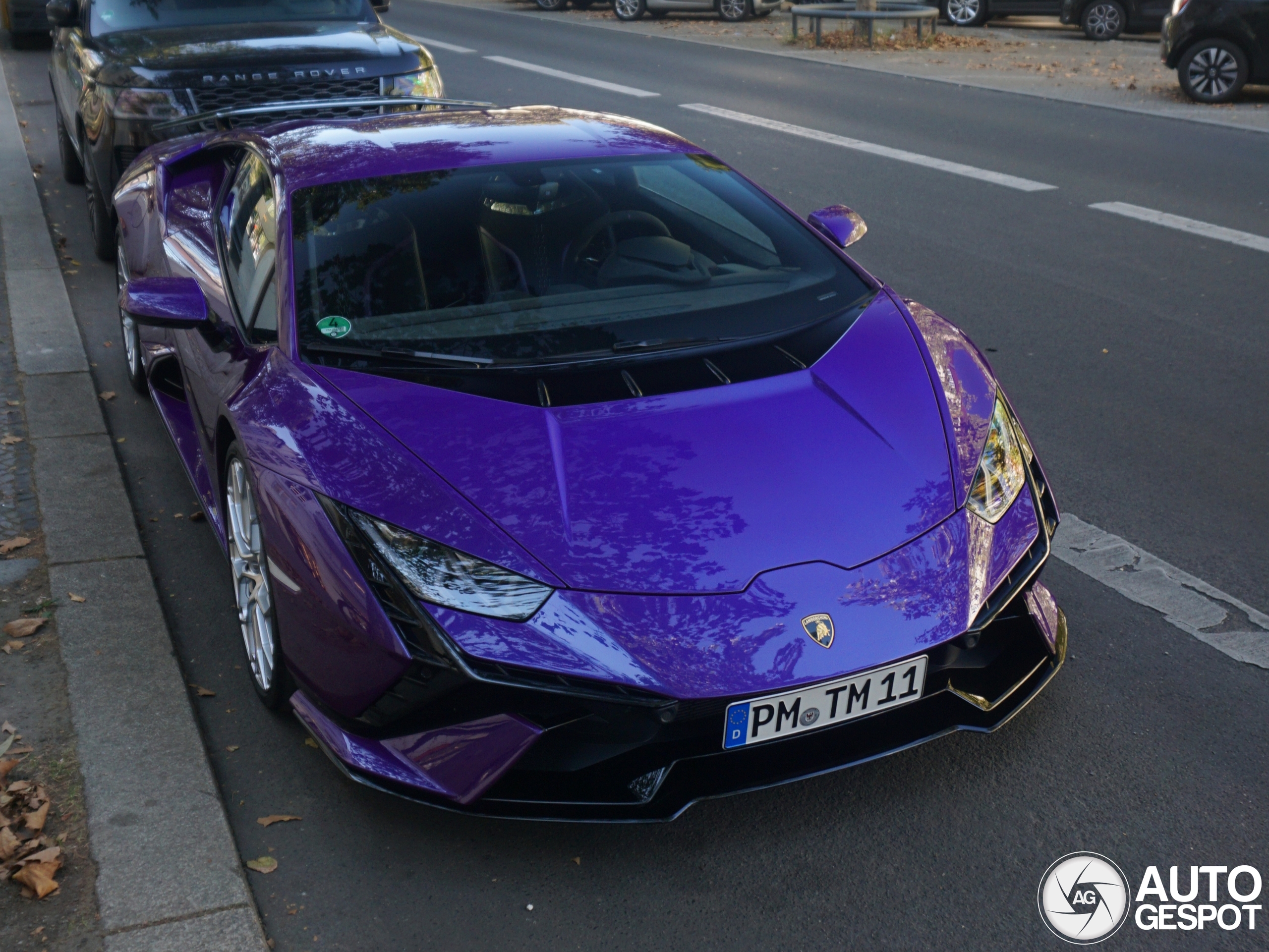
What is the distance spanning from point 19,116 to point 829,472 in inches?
486

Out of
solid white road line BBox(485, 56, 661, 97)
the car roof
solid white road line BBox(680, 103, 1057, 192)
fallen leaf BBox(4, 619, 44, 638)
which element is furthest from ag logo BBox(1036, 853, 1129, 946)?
solid white road line BBox(485, 56, 661, 97)

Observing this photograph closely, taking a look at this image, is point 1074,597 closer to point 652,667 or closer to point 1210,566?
point 1210,566

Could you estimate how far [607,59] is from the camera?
1795 centimetres

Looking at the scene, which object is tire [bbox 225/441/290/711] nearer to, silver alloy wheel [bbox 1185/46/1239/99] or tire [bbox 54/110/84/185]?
tire [bbox 54/110/84/185]

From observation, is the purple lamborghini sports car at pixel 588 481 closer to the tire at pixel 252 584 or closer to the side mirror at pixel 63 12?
the tire at pixel 252 584

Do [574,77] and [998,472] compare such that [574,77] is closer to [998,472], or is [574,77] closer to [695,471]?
[998,472]

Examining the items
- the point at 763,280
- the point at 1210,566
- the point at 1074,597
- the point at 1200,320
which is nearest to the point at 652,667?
the point at 763,280

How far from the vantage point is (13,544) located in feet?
14.3

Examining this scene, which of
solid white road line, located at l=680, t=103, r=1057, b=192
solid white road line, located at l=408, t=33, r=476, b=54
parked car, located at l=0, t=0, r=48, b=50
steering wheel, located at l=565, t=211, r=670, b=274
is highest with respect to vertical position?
parked car, located at l=0, t=0, r=48, b=50

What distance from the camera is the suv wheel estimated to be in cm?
2417

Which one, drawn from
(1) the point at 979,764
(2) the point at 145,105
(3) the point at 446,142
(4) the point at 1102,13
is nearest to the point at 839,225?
(3) the point at 446,142

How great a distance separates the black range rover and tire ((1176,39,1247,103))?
29.5 ft

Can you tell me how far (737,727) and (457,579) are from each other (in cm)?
65

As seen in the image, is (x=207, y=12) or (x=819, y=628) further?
(x=207, y=12)
